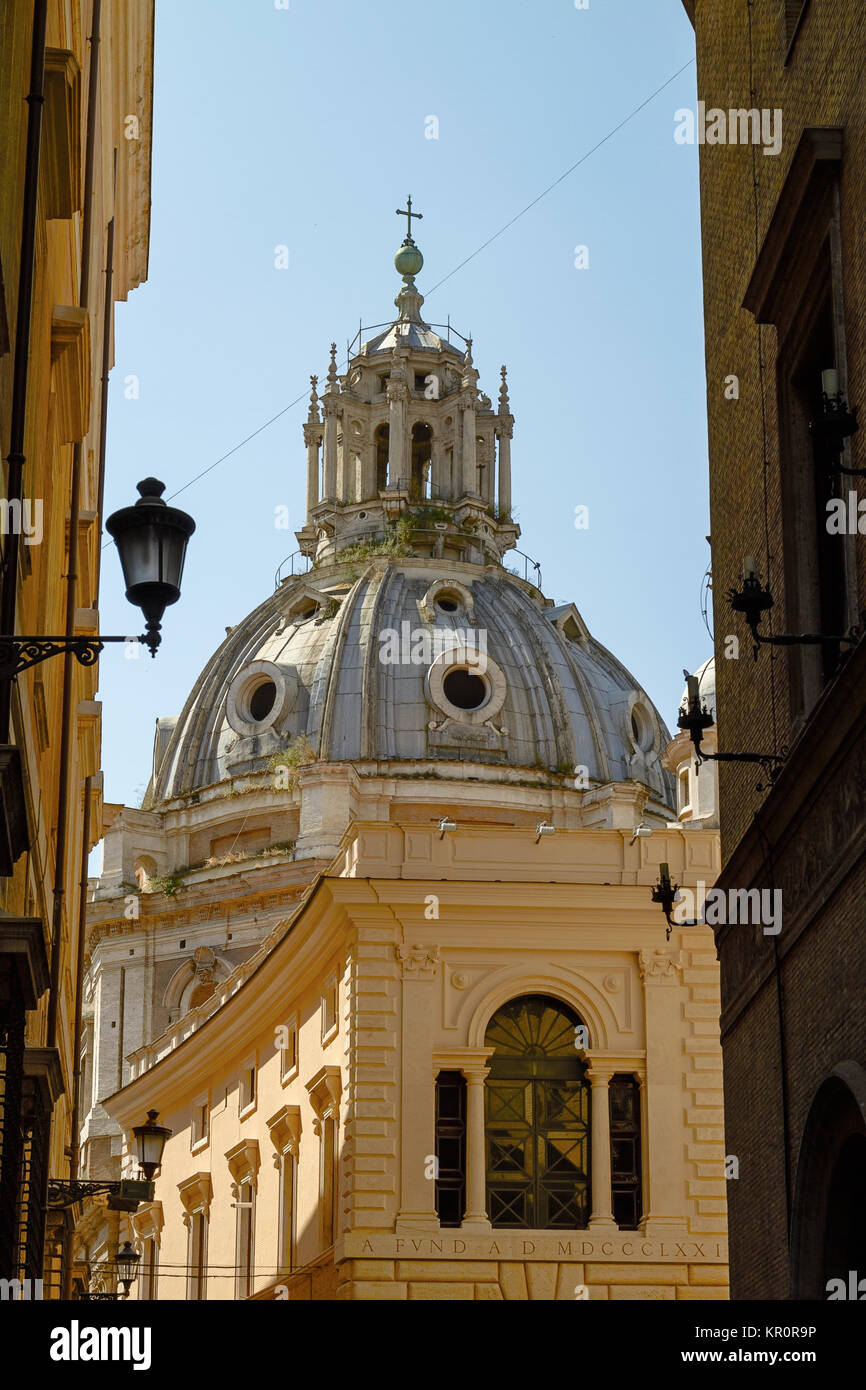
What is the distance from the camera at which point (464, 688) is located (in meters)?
67.5

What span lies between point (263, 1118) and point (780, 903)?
21.2 m

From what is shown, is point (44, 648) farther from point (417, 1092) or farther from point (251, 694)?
point (251, 694)

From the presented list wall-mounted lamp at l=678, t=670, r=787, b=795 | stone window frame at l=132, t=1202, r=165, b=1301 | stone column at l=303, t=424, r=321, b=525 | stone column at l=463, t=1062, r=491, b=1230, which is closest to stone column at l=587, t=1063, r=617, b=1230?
stone column at l=463, t=1062, r=491, b=1230

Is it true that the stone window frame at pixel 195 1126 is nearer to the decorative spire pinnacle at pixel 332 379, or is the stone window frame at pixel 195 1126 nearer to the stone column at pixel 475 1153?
the stone column at pixel 475 1153

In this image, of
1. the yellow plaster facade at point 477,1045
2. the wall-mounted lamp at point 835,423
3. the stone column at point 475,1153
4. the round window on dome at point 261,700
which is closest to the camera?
the wall-mounted lamp at point 835,423

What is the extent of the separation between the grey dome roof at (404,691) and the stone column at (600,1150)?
122 feet

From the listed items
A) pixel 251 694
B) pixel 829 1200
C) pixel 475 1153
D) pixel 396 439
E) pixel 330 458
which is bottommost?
pixel 829 1200

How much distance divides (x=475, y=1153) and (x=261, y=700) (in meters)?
42.3

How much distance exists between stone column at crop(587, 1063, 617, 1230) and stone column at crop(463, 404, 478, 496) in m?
50.3

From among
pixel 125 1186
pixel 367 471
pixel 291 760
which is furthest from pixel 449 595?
pixel 125 1186

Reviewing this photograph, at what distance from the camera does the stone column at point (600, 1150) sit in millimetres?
27016

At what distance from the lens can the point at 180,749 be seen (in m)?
69.2

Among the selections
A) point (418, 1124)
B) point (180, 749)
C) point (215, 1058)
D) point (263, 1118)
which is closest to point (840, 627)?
point (418, 1124)

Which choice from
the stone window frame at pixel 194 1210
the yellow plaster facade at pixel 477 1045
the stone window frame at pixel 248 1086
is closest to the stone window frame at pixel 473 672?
the stone window frame at pixel 194 1210
